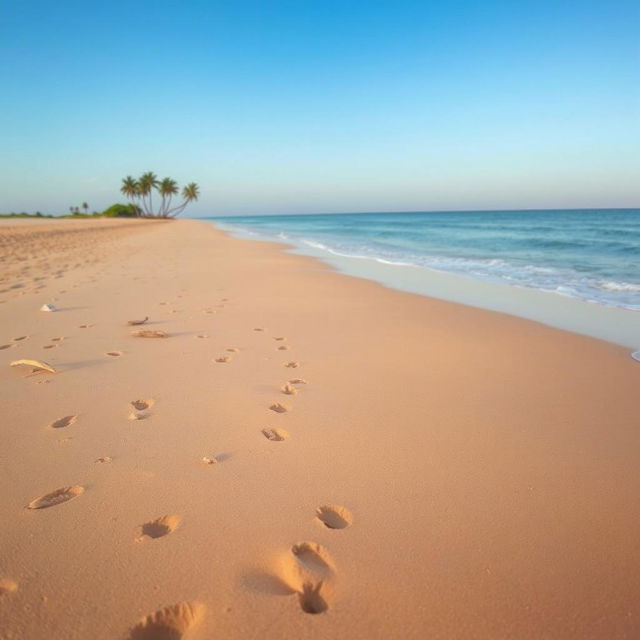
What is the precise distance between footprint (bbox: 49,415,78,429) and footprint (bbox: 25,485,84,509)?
0.75 metres

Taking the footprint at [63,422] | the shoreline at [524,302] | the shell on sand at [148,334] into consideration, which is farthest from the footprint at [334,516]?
the shoreline at [524,302]

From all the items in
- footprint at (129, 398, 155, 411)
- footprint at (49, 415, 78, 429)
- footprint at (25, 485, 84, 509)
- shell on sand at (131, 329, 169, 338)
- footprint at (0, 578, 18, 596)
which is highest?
shell on sand at (131, 329, 169, 338)

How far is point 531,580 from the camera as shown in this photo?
59.8 inches

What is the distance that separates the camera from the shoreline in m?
5.27

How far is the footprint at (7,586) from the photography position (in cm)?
139

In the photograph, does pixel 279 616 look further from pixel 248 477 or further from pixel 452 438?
pixel 452 438

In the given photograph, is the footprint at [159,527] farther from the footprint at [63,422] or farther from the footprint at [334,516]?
the footprint at [63,422]

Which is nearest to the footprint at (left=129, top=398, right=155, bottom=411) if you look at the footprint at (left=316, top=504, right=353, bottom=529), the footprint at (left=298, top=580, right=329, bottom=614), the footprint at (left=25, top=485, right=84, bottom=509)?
the footprint at (left=25, top=485, right=84, bottom=509)

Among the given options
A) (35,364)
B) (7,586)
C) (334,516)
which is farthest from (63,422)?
(334,516)

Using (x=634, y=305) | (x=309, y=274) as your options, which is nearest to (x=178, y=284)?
(x=309, y=274)

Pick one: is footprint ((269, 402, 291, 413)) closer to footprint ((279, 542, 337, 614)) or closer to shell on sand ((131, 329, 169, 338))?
footprint ((279, 542, 337, 614))

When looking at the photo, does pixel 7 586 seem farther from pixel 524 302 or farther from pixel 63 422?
pixel 524 302

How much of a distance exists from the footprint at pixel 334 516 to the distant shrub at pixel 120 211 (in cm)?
9479

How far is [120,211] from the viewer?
8319cm
